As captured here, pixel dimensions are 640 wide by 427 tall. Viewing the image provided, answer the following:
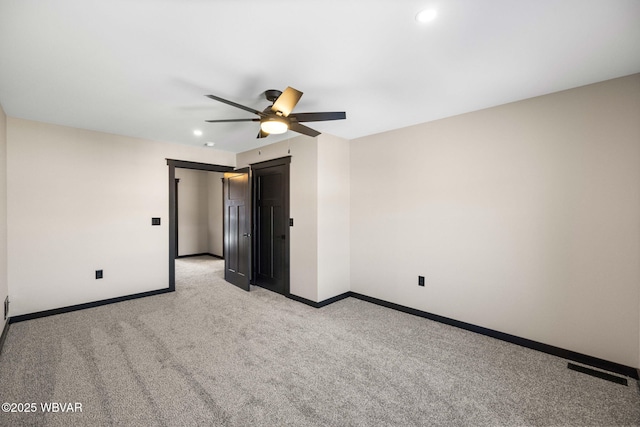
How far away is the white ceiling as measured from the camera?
1515mm

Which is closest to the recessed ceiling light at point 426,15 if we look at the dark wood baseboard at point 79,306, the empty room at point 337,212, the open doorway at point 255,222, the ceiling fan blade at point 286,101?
the empty room at point 337,212

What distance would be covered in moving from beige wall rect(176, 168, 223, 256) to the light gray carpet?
4282 mm

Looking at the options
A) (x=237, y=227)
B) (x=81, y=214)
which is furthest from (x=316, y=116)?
→ (x=81, y=214)

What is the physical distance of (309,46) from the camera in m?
1.84

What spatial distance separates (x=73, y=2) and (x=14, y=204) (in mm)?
3139

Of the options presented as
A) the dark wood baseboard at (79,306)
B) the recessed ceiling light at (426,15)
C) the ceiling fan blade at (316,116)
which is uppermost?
the recessed ceiling light at (426,15)

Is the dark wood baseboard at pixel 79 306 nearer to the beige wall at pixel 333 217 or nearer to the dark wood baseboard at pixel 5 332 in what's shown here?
the dark wood baseboard at pixel 5 332

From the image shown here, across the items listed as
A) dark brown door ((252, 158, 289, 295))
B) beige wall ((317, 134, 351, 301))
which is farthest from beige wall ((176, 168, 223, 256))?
beige wall ((317, 134, 351, 301))

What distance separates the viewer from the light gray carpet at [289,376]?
1.80m

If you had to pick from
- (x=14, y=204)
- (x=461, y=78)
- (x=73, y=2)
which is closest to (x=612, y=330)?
(x=461, y=78)

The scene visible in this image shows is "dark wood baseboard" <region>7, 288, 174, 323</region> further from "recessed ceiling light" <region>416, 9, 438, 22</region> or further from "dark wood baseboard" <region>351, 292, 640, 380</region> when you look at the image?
"recessed ceiling light" <region>416, 9, 438, 22</region>

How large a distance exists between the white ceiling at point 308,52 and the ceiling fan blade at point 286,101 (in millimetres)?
225

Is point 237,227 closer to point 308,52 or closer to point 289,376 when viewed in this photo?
point 289,376

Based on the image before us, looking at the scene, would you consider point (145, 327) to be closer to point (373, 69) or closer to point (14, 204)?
point (14, 204)
